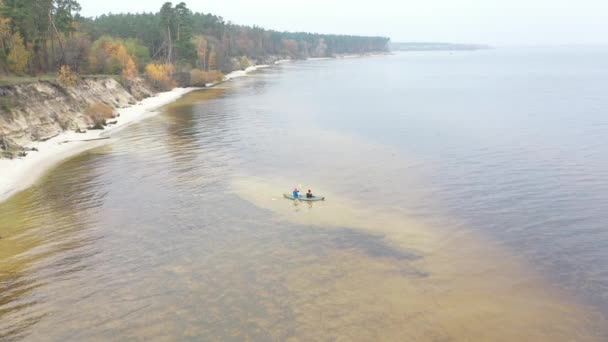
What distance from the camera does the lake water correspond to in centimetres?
1972

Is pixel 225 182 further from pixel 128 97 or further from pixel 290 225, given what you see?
pixel 128 97

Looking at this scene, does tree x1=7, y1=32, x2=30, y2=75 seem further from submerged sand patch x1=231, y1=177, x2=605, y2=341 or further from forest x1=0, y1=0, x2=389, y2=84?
submerged sand patch x1=231, y1=177, x2=605, y2=341

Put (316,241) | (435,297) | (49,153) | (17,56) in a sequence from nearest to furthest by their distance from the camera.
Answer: (435,297) < (316,241) < (49,153) < (17,56)

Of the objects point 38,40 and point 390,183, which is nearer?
point 390,183

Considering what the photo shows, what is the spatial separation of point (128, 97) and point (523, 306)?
79405mm

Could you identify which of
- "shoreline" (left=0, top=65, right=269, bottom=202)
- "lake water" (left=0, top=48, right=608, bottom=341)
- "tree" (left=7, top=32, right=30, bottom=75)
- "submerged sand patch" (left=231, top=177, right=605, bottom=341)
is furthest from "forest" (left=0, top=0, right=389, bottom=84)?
"submerged sand patch" (left=231, top=177, right=605, bottom=341)

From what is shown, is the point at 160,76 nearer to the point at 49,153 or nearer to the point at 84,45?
the point at 84,45

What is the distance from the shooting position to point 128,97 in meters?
84.3

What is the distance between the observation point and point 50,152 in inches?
1889

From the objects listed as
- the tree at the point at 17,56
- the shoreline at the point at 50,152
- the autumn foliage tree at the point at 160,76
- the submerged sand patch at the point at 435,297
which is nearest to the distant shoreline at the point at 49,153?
the shoreline at the point at 50,152

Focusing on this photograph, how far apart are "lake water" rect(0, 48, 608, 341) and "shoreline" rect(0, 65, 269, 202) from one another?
1.73 metres

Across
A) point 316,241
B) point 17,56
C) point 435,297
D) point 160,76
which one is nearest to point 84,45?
point 17,56

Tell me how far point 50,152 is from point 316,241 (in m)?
35.0

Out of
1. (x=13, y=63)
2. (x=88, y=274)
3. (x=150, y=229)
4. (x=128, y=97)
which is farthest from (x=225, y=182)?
(x=128, y=97)
